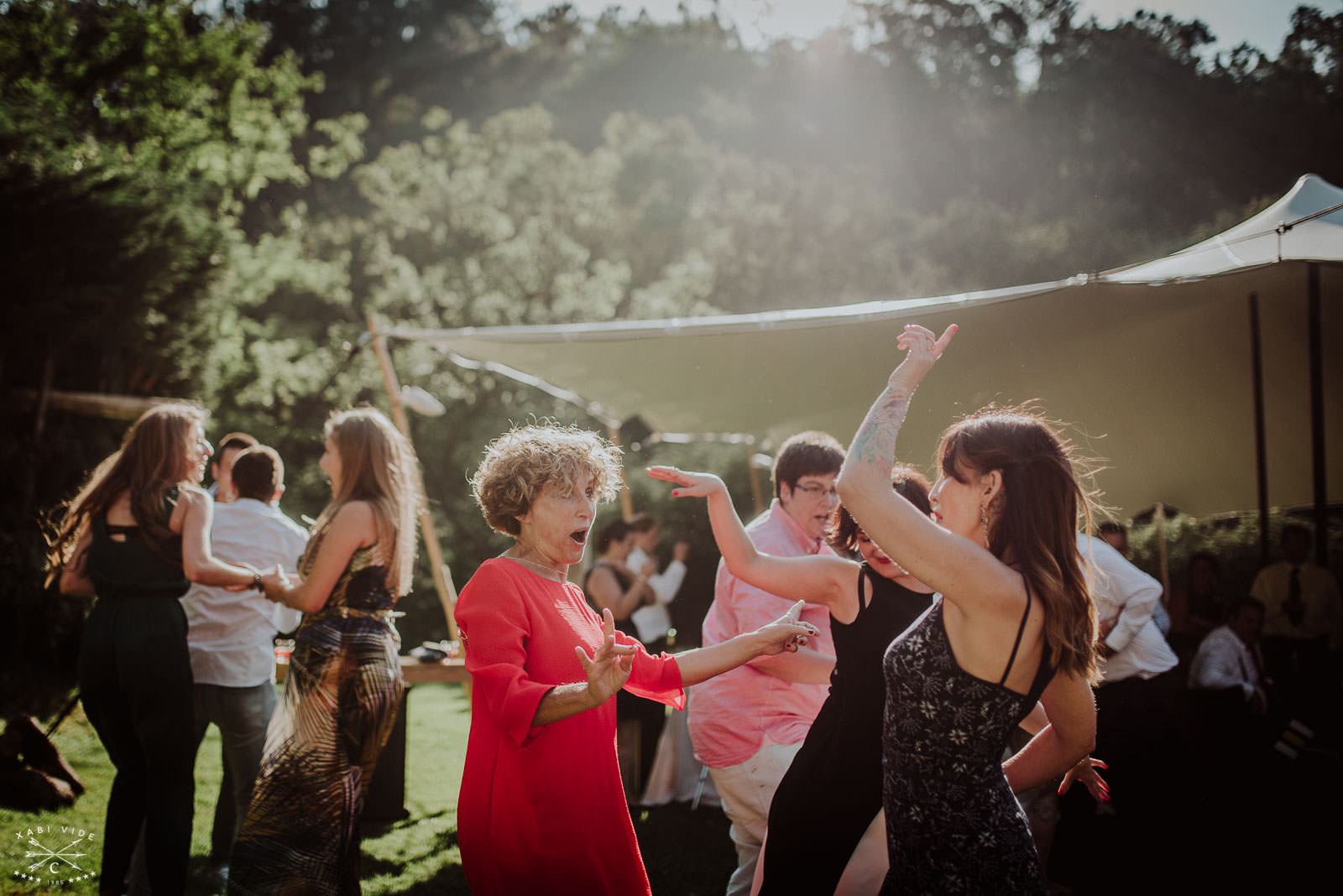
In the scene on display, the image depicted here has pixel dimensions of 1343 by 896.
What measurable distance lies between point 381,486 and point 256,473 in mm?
1213

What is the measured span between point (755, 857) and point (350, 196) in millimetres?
21605

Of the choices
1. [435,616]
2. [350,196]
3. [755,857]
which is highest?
[350,196]

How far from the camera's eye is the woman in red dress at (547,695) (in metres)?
1.79

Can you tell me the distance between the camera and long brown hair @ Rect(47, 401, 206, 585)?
3027 millimetres

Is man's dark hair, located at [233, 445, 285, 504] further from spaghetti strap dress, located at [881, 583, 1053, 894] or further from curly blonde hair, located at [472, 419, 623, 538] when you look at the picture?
spaghetti strap dress, located at [881, 583, 1053, 894]

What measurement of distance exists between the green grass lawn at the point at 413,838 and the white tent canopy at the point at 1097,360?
2612 millimetres

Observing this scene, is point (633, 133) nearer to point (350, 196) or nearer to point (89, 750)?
point (350, 196)

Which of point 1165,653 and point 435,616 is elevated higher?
point 1165,653

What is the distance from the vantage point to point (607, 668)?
67.2 inches

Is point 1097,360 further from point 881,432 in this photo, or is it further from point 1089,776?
point 881,432

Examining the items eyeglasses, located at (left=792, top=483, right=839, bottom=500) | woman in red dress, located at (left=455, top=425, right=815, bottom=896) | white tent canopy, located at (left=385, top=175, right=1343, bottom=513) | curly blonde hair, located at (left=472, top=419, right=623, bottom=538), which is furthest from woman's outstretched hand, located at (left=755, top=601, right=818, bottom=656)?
white tent canopy, located at (left=385, top=175, right=1343, bottom=513)

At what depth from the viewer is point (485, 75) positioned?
25.6 meters

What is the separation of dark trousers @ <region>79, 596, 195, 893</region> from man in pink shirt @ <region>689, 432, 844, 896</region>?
1.71m

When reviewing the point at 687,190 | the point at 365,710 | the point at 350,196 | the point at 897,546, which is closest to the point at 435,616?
the point at 350,196
